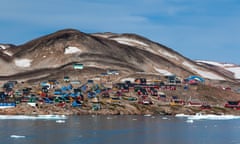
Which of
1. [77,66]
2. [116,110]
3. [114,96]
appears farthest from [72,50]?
[116,110]

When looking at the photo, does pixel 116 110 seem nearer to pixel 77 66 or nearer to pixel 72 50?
pixel 77 66

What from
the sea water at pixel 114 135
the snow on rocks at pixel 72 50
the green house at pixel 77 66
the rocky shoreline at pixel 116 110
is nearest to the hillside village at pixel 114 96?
the rocky shoreline at pixel 116 110

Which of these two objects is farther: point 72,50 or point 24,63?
point 24,63

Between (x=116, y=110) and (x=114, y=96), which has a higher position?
(x=114, y=96)

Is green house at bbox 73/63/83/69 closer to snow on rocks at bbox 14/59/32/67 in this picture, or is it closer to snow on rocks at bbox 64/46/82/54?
snow on rocks at bbox 64/46/82/54

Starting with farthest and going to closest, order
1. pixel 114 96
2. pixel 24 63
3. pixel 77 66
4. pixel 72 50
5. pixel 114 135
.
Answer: pixel 24 63
pixel 72 50
pixel 77 66
pixel 114 96
pixel 114 135

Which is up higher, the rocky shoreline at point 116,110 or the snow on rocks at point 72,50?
the snow on rocks at point 72,50

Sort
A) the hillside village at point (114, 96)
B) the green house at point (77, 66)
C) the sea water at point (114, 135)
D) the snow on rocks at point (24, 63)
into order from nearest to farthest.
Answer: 1. the sea water at point (114, 135)
2. the hillside village at point (114, 96)
3. the green house at point (77, 66)
4. the snow on rocks at point (24, 63)

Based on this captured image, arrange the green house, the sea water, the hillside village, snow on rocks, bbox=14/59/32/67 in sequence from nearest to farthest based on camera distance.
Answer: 1. the sea water
2. the hillside village
3. the green house
4. snow on rocks, bbox=14/59/32/67

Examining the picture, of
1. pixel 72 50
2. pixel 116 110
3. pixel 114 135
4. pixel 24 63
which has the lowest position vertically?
pixel 114 135

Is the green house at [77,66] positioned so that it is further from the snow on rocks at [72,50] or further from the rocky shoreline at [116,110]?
the rocky shoreline at [116,110]

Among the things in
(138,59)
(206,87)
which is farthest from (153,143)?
(138,59)

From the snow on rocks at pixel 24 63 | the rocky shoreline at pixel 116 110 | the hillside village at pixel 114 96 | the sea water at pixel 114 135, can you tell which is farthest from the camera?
the snow on rocks at pixel 24 63

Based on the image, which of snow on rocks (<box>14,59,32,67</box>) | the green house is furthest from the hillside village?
snow on rocks (<box>14,59,32,67</box>)
